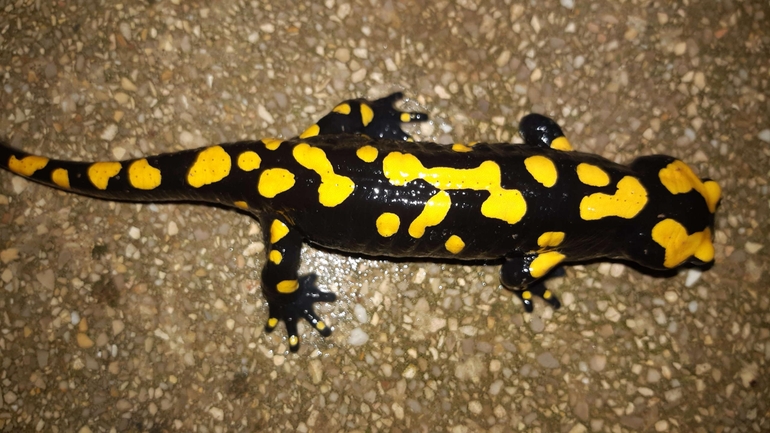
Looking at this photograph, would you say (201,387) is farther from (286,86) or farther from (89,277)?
(286,86)

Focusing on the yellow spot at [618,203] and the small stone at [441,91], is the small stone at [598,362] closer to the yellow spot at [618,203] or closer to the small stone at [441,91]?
the yellow spot at [618,203]

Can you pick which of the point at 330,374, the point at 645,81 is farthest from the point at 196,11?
the point at 645,81

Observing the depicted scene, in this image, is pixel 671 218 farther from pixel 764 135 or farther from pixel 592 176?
pixel 764 135

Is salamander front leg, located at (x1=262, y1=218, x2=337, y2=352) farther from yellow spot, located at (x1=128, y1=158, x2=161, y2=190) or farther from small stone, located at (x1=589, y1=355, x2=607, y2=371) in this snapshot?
small stone, located at (x1=589, y1=355, x2=607, y2=371)

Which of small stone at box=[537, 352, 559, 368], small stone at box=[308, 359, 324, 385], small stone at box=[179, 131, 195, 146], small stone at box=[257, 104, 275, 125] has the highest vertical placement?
small stone at box=[257, 104, 275, 125]

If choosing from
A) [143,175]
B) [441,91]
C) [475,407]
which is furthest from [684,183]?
[143,175]

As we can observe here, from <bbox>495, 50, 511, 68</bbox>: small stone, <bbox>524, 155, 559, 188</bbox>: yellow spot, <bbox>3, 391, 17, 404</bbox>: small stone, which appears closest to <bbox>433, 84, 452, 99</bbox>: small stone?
<bbox>495, 50, 511, 68</bbox>: small stone
